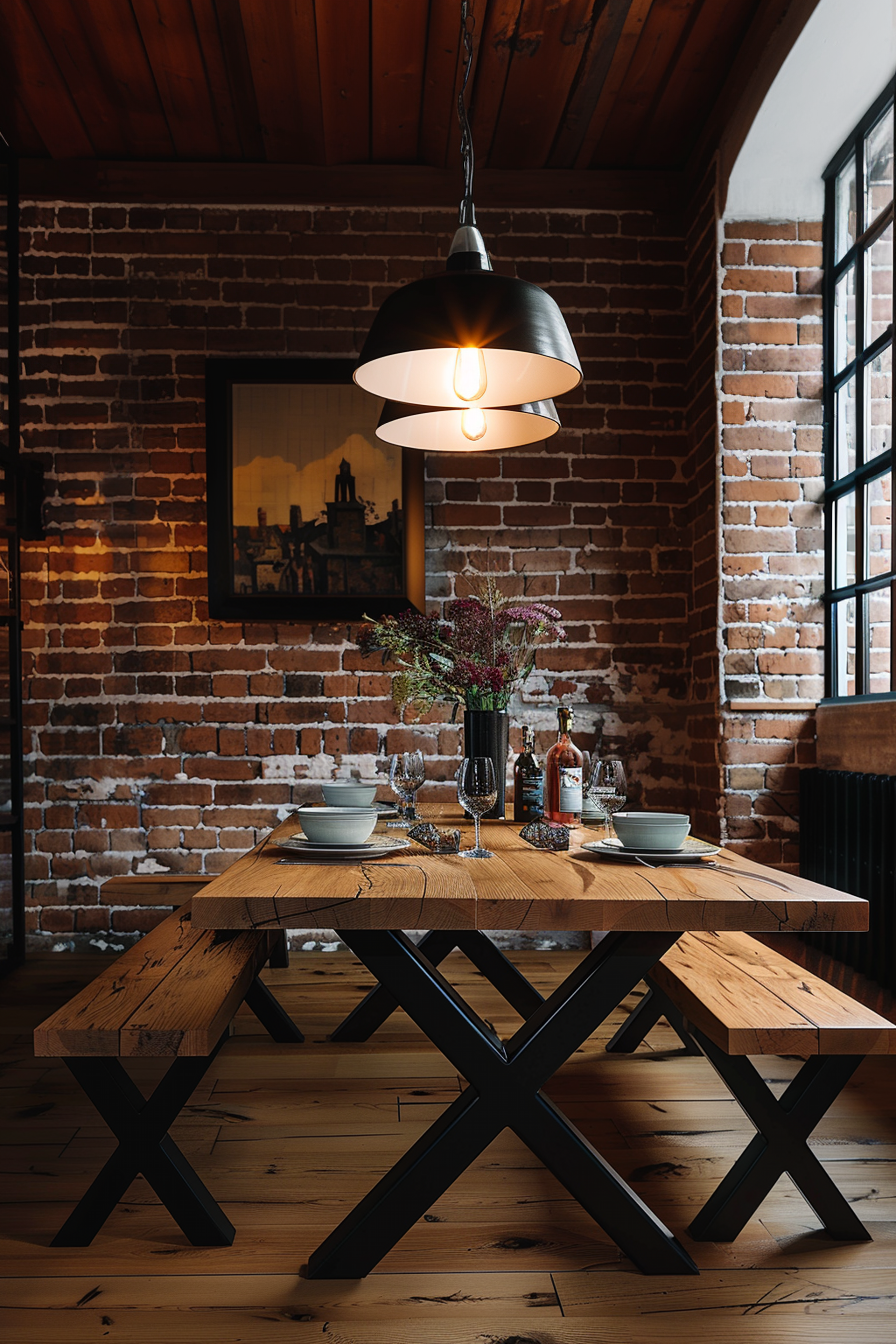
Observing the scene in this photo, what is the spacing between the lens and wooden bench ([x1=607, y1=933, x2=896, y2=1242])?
5.01 ft

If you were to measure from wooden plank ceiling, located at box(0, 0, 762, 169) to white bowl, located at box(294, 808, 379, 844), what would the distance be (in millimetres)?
2481

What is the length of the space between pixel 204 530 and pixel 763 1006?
2.74 meters

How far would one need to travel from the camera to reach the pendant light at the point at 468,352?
170cm

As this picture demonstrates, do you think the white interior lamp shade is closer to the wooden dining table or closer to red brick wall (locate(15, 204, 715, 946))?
the wooden dining table

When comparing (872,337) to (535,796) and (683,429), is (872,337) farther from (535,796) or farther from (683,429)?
(535,796)

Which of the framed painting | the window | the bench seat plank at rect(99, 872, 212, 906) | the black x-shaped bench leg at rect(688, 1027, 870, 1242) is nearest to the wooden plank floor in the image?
the black x-shaped bench leg at rect(688, 1027, 870, 1242)

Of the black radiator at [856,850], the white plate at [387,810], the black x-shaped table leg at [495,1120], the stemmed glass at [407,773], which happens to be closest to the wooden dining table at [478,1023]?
the black x-shaped table leg at [495,1120]

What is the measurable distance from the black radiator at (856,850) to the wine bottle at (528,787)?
935mm

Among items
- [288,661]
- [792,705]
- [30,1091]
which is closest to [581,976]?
[30,1091]

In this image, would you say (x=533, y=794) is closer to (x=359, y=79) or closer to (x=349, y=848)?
(x=349, y=848)

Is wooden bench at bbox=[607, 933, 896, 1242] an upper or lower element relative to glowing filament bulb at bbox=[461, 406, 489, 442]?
lower

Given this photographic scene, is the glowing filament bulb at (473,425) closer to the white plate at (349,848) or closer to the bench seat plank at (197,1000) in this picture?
the white plate at (349,848)

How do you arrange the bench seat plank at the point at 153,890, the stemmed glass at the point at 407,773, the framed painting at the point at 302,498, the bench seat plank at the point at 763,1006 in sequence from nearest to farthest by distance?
the bench seat plank at the point at 763,1006, the stemmed glass at the point at 407,773, the bench seat plank at the point at 153,890, the framed painting at the point at 302,498

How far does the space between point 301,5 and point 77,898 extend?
3.11 meters
